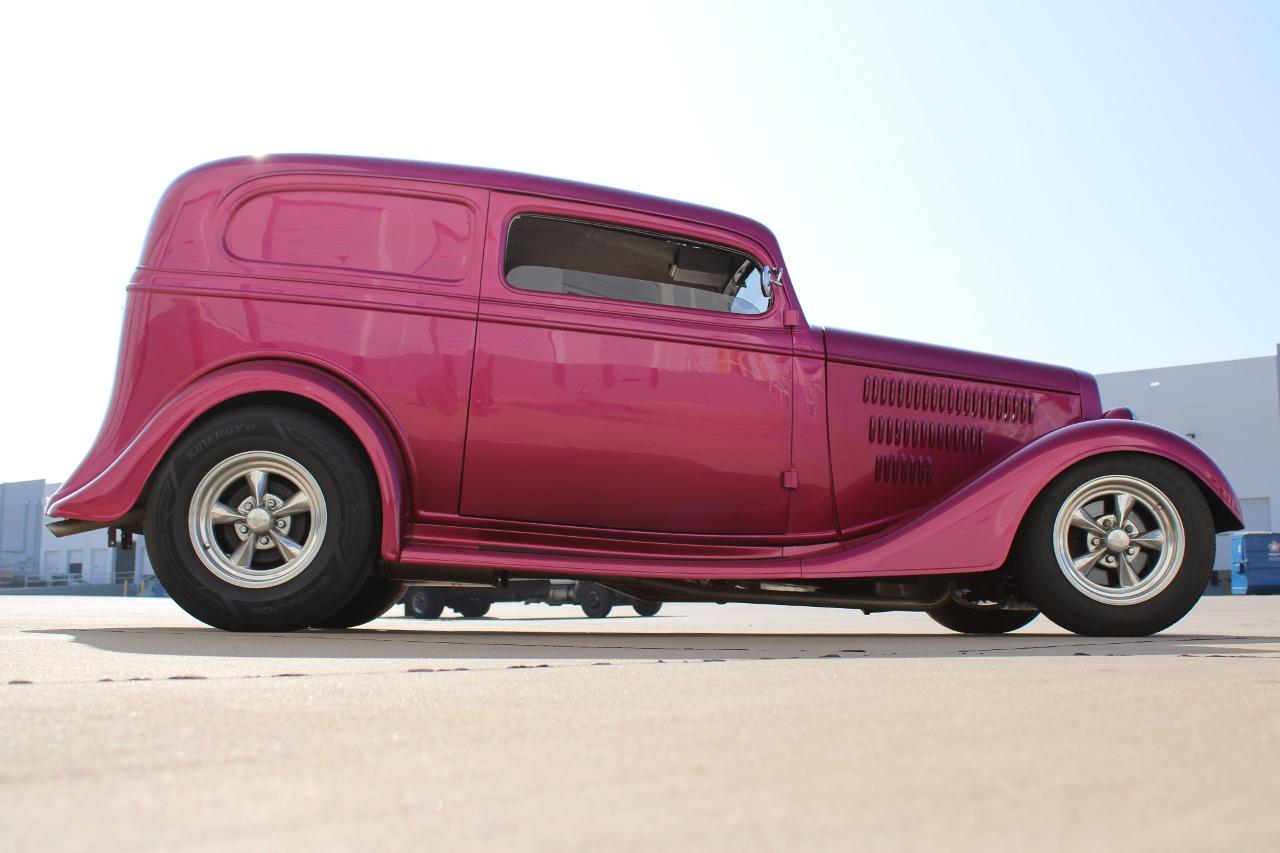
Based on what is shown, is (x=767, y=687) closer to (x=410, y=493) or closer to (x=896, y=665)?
(x=896, y=665)

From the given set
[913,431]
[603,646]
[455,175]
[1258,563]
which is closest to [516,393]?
[455,175]

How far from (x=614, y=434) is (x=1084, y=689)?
A: 2.60 metres

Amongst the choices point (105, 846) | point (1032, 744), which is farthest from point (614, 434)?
point (105, 846)

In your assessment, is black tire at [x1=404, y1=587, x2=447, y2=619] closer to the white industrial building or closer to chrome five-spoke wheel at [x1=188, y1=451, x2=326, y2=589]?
chrome five-spoke wheel at [x1=188, y1=451, x2=326, y2=589]

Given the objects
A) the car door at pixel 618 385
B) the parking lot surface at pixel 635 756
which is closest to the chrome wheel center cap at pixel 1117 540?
the car door at pixel 618 385

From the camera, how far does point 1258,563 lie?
2764cm

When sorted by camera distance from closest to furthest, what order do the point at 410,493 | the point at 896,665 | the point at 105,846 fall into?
the point at 105,846
the point at 896,665
the point at 410,493

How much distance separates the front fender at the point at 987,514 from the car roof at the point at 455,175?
5.50 feet

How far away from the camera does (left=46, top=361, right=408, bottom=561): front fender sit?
3980 mm

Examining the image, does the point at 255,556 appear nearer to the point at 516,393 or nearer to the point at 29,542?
the point at 516,393

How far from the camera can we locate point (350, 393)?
13.6ft

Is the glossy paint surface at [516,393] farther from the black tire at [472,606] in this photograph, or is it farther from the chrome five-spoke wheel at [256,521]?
the black tire at [472,606]

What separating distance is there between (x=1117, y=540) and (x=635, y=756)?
3.77 metres

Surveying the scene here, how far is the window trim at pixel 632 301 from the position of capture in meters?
4.51
